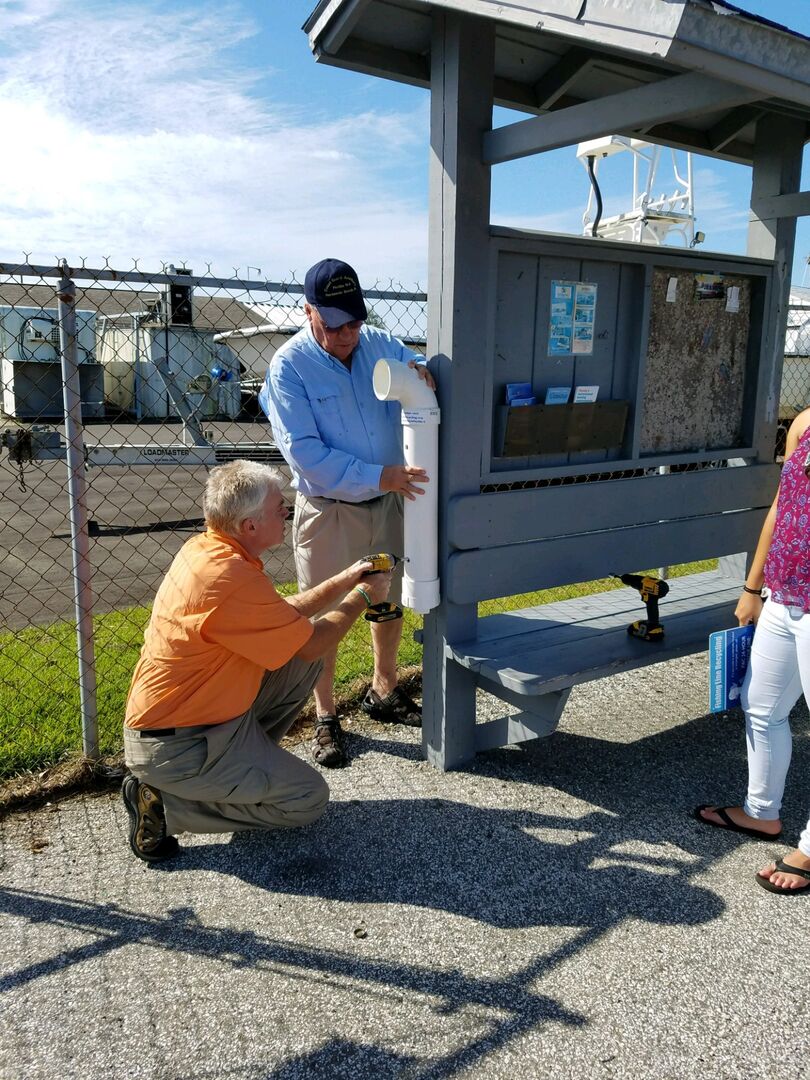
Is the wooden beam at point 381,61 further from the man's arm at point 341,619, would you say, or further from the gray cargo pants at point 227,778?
the gray cargo pants at point 227,778

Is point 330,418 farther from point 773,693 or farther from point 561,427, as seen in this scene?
point 773,693

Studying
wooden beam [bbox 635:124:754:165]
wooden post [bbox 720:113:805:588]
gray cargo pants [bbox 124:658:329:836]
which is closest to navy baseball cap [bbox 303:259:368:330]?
gray cargo pants [bbox 124:658:329:836]

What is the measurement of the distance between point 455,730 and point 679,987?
1.39 metres

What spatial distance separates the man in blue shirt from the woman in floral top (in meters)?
1.29

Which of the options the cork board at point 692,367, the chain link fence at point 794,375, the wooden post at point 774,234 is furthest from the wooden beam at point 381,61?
the chain link fence at point 794,375

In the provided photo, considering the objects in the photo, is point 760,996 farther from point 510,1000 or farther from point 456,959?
point 456,959

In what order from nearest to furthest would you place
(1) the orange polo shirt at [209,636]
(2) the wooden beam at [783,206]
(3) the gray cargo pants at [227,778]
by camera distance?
(1) the orange polo shirt at [209,636] → (3) the gray cargo pants at [227,778] → (2) the wooden beam at [783,206]

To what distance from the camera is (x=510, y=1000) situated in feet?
7.38

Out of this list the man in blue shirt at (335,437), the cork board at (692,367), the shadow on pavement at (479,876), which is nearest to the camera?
the shadow on pavement at (479,876)

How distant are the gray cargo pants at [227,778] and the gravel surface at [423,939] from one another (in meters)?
0.15

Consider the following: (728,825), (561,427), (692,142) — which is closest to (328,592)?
(561,427)

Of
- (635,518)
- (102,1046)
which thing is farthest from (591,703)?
(102,1046)

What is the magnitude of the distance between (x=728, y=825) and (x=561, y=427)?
1.73 m

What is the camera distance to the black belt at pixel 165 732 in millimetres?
2748
